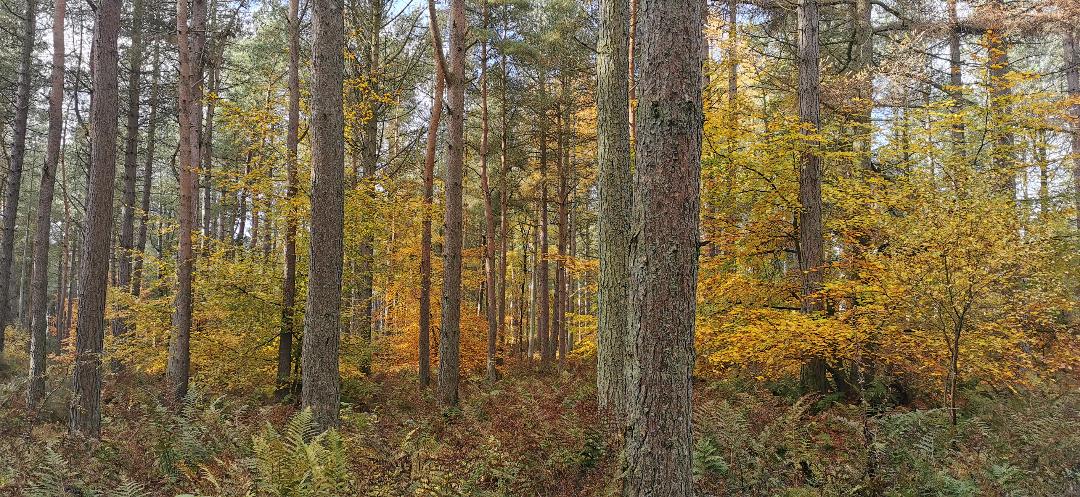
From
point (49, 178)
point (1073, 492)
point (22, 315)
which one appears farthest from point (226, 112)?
point (22, 315)

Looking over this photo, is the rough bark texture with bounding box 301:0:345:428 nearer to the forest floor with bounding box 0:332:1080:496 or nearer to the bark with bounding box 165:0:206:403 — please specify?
the forest floor with bounding box 0:332:1080:496

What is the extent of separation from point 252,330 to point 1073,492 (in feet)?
40.8

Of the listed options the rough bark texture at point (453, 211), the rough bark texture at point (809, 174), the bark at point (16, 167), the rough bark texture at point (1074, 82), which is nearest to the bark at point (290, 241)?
the rough bark texture at point (453, 211)

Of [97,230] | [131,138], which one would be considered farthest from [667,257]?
[131,138]

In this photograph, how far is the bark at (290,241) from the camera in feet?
36.1

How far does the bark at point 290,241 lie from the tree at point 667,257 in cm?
893

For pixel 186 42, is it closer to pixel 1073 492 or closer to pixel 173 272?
pixel 173 272

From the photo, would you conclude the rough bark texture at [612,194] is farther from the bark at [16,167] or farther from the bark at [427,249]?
the bark at [16,167]

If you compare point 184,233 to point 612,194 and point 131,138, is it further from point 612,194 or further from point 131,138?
point 612,194

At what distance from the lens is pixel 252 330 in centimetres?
1118

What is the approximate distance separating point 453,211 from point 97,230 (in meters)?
5.33

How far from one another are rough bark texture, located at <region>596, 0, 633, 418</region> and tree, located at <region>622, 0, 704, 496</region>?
2.96 metres

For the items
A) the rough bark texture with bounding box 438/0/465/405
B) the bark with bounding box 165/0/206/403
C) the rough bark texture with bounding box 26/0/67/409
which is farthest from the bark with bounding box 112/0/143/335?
the rough bark texture with bounding box 438/0/465/405

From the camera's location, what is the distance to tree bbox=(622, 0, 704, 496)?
3752mm
